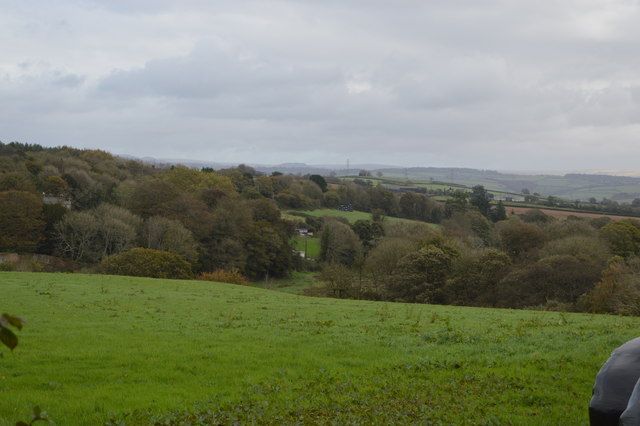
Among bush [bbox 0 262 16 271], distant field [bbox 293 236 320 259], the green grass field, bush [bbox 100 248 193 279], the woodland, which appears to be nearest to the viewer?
the green grass field

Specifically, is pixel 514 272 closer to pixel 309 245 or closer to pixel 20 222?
pixel 309 245

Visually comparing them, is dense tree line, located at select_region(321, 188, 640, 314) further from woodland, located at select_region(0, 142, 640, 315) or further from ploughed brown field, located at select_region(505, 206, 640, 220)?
ploughed brown field, located at select_region(505, 206, 640, 220)

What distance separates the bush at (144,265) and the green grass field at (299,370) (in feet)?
103

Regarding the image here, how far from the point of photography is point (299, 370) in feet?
38.5

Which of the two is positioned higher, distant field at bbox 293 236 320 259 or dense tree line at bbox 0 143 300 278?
dense tree line at bbox 0 143 300 278

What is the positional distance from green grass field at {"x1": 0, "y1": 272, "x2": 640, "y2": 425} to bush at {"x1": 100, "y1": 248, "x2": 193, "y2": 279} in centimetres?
3142

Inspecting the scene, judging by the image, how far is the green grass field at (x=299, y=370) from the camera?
349 inches

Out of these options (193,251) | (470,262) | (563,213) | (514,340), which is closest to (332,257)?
(193,251)

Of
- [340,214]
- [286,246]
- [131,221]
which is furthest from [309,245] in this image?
[131,221]

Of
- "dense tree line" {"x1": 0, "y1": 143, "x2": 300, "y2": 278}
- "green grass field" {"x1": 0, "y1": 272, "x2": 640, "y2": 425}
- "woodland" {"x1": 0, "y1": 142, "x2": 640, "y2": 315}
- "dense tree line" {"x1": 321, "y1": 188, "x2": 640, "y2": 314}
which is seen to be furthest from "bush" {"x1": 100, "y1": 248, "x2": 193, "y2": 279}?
"green grass field" {"x1": 0, "y1": 272, "x2": 640, "y2": 425}

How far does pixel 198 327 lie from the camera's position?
58.1ft

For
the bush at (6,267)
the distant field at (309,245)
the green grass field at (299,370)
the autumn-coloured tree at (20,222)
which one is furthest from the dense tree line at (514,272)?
the autumn-coloured tree at (20,222)

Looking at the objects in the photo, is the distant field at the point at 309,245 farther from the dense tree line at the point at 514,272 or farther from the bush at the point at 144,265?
→ the bush at the point at 144,265

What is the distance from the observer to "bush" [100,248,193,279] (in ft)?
167
